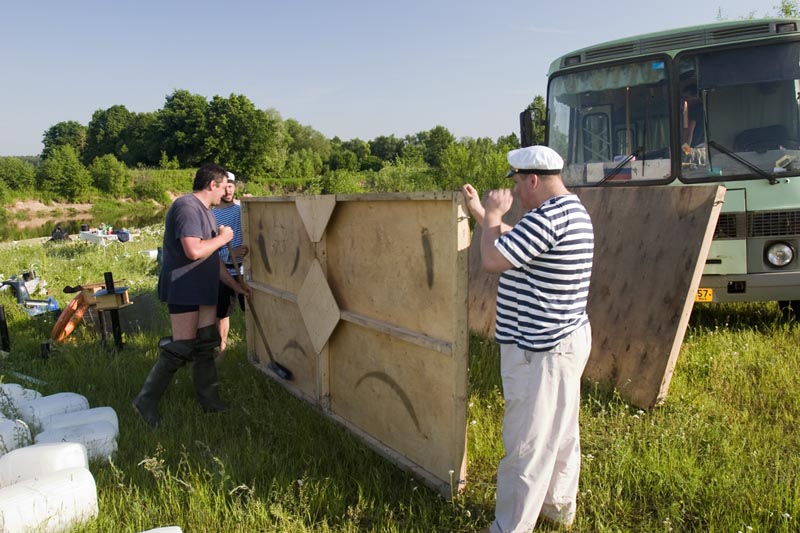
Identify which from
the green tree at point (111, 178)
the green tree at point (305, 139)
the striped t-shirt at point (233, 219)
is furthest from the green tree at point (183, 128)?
the striped t-shirt at point (233, 219)

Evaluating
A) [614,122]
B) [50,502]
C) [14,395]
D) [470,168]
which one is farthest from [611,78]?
[470,168]

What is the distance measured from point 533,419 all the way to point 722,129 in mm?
4570

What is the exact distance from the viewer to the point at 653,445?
385cm

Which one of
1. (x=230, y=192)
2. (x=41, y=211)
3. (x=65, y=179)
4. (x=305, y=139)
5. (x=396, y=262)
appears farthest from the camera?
(x=305, y=139)

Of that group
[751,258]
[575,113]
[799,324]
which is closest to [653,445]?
[751,258]

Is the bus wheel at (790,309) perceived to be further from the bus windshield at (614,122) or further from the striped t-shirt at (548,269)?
the striped t-shirt at (548,269)

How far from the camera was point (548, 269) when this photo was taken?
282 centimetres

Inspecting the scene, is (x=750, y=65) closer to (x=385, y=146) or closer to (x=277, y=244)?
(x=277, y=244)

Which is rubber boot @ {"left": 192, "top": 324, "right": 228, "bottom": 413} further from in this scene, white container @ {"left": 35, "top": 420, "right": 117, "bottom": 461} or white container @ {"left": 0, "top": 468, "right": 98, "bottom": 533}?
white container @ {"left": 0, "top": 468, "right": 98, "bottom": 533}

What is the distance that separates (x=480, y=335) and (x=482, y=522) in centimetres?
355

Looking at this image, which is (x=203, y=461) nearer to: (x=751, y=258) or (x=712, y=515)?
(x=712, y=515)

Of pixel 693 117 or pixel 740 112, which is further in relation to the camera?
pixel 693 117

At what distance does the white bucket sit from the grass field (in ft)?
1.64

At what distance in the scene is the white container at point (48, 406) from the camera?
4.47 metres
